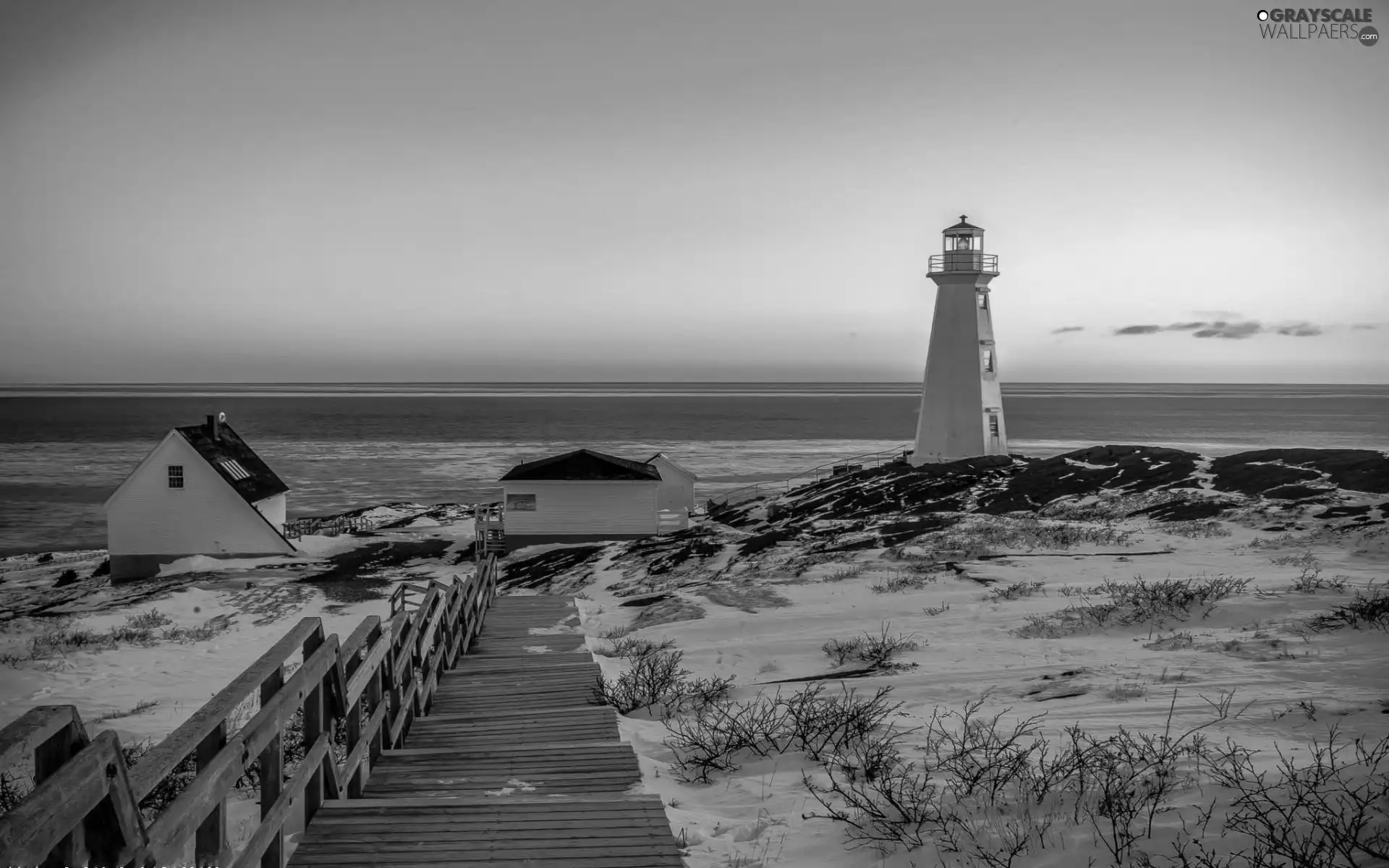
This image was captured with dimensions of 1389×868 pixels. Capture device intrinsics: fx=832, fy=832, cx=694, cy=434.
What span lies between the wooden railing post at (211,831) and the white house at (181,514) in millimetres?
32001

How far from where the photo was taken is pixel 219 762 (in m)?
2.77

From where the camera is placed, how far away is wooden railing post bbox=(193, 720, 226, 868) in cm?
282

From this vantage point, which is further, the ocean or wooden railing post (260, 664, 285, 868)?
the ocean

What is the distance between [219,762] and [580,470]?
3078 cm

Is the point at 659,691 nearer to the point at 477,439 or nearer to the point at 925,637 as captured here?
the point at 925,637

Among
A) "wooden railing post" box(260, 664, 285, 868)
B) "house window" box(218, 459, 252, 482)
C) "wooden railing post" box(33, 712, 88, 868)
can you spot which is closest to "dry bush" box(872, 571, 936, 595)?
"wooden railing post" box(260, 664, 285, 868)

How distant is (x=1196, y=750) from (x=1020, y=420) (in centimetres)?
14182

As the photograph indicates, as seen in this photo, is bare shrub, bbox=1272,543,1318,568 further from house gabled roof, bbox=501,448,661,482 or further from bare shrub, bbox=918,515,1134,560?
house gabled roof, bbox=501,448,661,482

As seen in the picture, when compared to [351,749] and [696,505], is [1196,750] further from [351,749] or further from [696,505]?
[696,505]

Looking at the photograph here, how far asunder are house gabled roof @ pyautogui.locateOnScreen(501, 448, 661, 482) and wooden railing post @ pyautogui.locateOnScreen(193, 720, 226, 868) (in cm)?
3017

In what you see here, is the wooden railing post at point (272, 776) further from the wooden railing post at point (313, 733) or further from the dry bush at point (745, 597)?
the dry bush at point (745, 597)

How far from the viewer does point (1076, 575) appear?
1324 centimetres

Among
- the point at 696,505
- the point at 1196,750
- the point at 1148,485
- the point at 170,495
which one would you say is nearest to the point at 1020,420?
the point at 696,505

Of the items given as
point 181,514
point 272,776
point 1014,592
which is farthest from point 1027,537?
point 181,514
